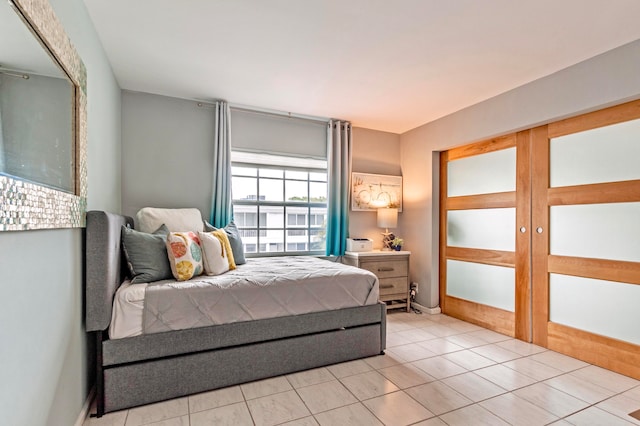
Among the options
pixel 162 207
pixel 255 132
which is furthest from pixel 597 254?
pixel 162 207

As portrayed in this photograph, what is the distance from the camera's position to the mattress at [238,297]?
189 centimetres

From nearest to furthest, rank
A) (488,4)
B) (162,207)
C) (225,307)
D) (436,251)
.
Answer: (488,4) < (225,307) < (162,207) < (436,251)

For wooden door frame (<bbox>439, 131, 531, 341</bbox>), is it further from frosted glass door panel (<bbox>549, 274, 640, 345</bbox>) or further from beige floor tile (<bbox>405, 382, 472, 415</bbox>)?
beige floor tile (<bbox>405, 382, 472, 415</bbox>)

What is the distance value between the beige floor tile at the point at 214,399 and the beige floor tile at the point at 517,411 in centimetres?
154

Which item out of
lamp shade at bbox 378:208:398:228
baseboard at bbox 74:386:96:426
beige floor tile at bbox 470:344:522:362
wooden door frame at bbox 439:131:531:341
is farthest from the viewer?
lamp shade at bbox 378:208:398:228

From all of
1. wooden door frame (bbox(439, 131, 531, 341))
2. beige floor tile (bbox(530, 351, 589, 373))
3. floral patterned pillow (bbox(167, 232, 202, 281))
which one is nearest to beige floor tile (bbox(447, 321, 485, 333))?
wooden door frame (bbox(439, 131, 531, 341))

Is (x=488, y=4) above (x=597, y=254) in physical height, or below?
above

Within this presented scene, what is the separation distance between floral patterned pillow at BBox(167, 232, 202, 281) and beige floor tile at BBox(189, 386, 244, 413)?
77 centimetres

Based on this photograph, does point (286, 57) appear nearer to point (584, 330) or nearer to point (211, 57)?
point (211, 57)

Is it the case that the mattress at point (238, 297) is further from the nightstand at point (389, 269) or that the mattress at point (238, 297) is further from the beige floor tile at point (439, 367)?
the nightstand at point (389, 269)

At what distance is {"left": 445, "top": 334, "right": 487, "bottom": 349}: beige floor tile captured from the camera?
113 inches

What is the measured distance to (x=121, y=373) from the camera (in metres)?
1.83

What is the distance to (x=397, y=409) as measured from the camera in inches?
73.4

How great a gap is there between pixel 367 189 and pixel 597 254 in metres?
2.39
